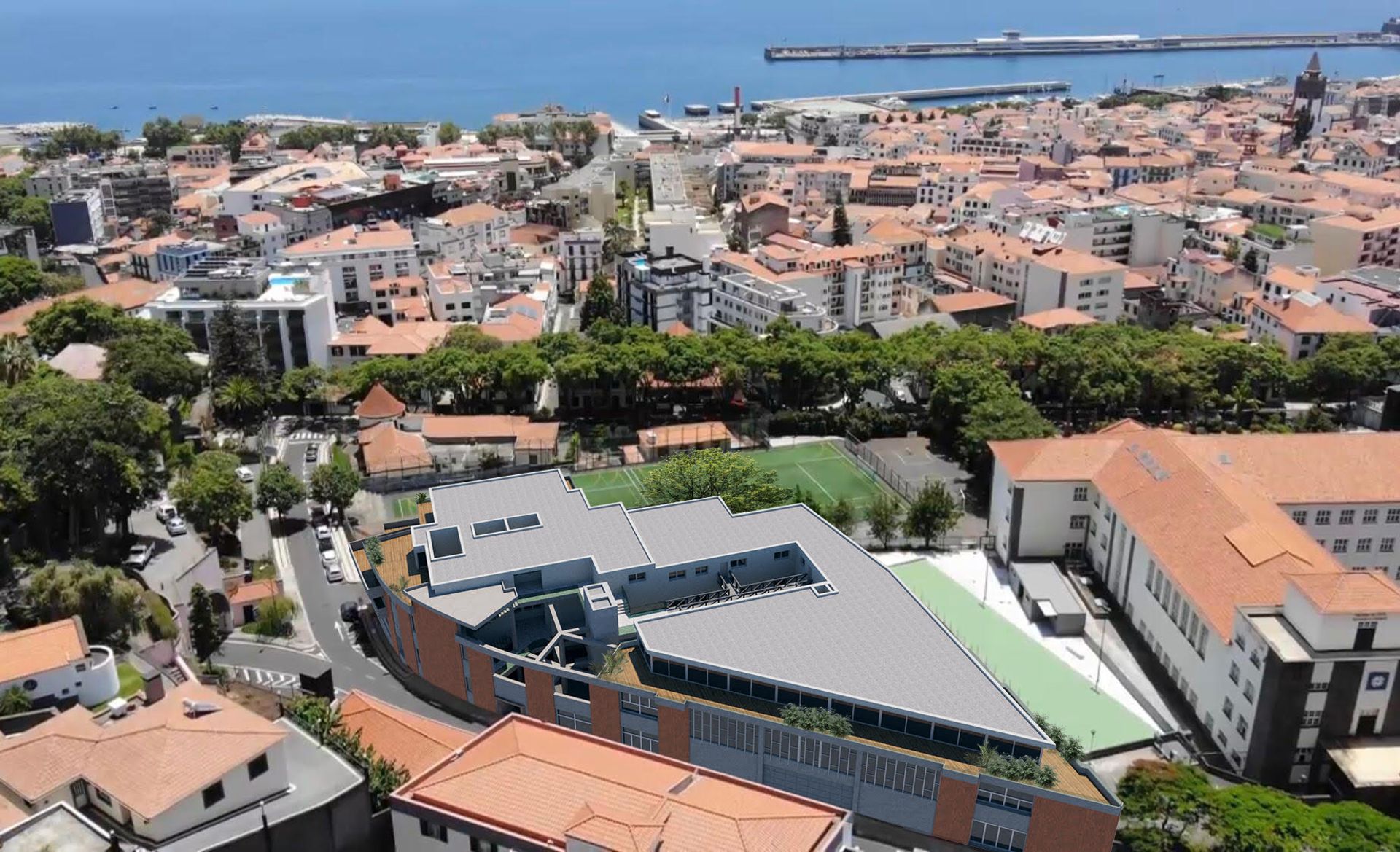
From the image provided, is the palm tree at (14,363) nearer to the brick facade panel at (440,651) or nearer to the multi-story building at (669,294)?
the brick facade panel at (440,651)

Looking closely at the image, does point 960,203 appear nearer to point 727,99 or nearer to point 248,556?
point 248,556

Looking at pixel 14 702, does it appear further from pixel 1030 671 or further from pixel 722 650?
pixel 1030 671

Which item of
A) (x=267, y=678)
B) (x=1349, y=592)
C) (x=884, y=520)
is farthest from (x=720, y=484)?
(x=1349, y=592)

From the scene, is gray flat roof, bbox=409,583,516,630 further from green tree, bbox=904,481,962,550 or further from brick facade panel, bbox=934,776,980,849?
green tree, bbox=904,481,962,550

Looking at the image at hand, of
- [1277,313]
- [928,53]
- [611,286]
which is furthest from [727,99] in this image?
[1277,313]

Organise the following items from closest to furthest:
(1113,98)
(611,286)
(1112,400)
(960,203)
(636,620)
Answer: (636,620) < (1112,400) < (611,286) < (960,203) < (1113,98)

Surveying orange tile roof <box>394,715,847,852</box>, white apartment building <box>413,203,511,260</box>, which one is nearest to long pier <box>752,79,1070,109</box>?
white apartment building <box>413,203,511,260</box>
